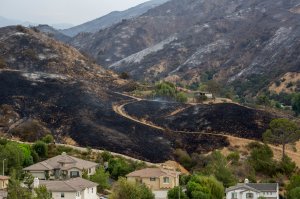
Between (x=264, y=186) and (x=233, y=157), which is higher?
(x=264, y=186)

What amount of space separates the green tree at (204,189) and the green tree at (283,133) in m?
25.3

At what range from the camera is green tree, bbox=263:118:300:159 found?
283 ft

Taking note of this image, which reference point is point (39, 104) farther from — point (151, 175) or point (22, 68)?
point (151, 175)

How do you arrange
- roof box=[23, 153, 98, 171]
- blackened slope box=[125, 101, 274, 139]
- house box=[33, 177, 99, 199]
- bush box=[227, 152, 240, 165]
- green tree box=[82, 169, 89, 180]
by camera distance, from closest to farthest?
house box=[33, 177, 99, 199], green tree box=[82, 169, 89, 180], roof box=[23, 153, 98, 171], bush box=[227, 152, 240, 165], blackened slope box=[125, 101, 274, 139]

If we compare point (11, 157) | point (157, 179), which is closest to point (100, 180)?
point (157, 179)

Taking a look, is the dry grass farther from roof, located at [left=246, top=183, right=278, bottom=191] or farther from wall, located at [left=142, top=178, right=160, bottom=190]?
wall, located at [left=142, top=178, right=160, bottom=190]

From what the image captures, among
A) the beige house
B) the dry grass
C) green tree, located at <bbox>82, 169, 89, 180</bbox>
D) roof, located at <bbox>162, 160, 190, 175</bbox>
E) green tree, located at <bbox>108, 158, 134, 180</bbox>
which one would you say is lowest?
roof, located at <bbox>162, 160, 190, 175</bbox>

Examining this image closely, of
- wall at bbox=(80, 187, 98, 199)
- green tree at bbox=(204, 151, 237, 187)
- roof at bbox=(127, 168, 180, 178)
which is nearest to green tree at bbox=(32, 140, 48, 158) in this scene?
roof at bbox=(127, 168, 180, 178)

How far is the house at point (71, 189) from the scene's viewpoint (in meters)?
53.9

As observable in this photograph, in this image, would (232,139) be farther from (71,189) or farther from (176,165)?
(71,189)

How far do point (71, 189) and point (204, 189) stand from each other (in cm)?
1362

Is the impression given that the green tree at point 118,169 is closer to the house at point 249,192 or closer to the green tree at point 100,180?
the green tree at point 100,180

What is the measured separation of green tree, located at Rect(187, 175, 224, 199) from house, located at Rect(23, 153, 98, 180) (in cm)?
1249

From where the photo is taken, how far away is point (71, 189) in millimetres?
54000
